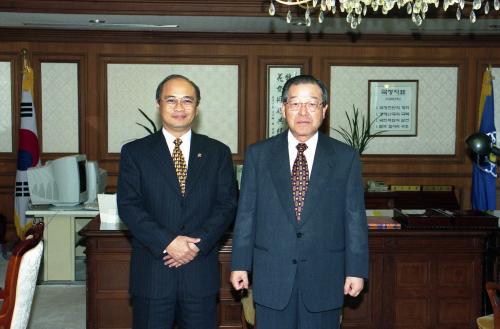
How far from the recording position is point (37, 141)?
22.2 feet

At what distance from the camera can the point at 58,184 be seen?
5562 mm

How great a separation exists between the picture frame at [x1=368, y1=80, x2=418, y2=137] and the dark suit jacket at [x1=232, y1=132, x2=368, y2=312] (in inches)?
197

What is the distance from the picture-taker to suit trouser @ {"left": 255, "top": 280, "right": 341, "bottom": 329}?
246 centimetres

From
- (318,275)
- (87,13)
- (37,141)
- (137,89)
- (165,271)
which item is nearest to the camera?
(318,275)

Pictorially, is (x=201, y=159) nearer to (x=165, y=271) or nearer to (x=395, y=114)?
(x=165, y=271)

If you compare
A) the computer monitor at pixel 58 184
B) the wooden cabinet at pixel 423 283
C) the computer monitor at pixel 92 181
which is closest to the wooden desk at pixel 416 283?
the wooden cabinet at pixel 423 283

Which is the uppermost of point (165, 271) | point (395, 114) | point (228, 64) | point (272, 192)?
point (228, 64)

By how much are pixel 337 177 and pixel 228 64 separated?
496cm

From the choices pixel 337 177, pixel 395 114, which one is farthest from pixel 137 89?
pixel 337 177

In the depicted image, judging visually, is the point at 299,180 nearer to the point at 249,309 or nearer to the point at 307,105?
the point at 307,105

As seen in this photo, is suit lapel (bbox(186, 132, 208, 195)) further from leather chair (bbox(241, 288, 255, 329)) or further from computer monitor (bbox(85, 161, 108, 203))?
computer monitor (bbox(85, 161, 108, 203))

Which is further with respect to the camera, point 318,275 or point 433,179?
point 433,179

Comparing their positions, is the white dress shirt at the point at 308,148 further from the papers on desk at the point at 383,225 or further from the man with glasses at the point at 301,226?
the papers on desk at the point at 383,225

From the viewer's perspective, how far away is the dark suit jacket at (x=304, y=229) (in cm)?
244
